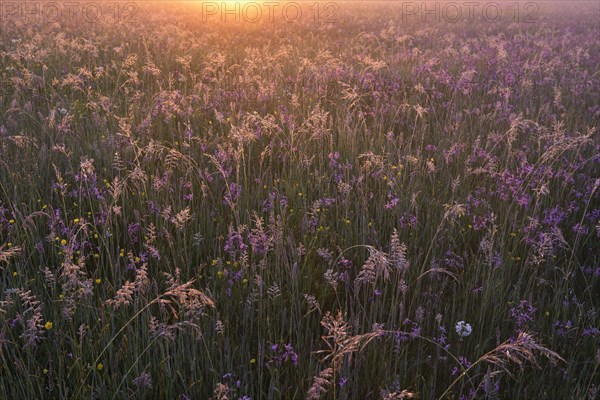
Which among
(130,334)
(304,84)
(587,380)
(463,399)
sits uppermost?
(304,84)

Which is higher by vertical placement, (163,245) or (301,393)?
(163,245)

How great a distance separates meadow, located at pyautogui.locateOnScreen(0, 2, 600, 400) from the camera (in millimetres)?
2143

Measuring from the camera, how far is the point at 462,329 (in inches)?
98.5

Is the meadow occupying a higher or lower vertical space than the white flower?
higher

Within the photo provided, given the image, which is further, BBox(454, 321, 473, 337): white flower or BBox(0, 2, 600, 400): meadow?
BBox(454, 321, 473, 337): white flower

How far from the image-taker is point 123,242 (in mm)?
3223

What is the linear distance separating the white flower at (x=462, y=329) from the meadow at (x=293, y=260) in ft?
0.05

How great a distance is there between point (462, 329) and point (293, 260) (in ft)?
3.13

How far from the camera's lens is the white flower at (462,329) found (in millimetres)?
2455

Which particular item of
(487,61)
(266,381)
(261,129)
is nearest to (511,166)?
(261,129)

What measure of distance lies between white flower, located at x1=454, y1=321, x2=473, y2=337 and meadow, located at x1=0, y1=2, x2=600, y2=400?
14 millimetres

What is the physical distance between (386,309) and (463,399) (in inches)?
26.5

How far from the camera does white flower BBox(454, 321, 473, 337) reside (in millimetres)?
2455

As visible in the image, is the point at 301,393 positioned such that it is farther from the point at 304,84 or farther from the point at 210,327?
the point at 304,84
